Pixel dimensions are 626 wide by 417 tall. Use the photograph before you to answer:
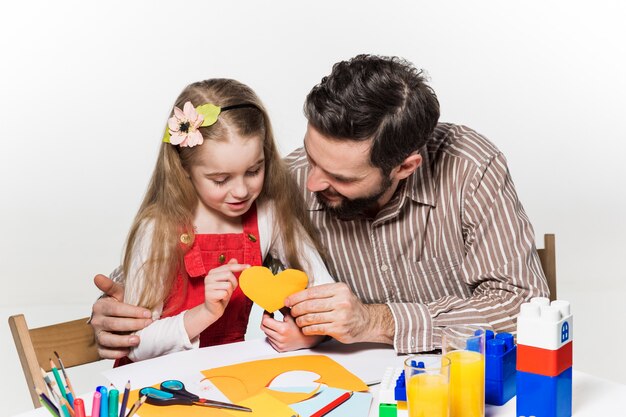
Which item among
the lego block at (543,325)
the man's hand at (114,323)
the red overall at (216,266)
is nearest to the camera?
the lego block at (543,325)

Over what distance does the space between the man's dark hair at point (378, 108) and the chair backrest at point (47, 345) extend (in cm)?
81

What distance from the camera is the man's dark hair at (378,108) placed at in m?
2.26

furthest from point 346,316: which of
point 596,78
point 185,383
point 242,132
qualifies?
point 596,78

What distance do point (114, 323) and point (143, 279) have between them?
17cm

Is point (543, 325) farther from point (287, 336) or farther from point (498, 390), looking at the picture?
point (287, 336)

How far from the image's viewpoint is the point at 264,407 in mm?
1696

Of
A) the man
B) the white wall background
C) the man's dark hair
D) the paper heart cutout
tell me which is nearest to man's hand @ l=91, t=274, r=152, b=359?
the man

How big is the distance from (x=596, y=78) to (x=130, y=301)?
4.47 metres

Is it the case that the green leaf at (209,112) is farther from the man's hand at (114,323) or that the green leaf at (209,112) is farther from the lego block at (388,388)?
the lego block at (388,388)

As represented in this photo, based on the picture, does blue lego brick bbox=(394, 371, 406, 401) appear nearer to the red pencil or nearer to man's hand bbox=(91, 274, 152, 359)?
the red pencil

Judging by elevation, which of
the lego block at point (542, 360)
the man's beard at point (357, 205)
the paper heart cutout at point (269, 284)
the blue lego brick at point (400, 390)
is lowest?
the blue lego brick at point (400, 390)

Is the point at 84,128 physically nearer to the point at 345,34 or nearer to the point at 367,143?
the point at 345,34

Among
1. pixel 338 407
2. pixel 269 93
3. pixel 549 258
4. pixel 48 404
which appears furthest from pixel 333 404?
pixel 269 93

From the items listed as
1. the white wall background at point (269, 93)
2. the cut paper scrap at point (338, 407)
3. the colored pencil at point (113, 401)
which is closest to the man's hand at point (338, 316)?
the cut paper scrap at point (338, 407)
